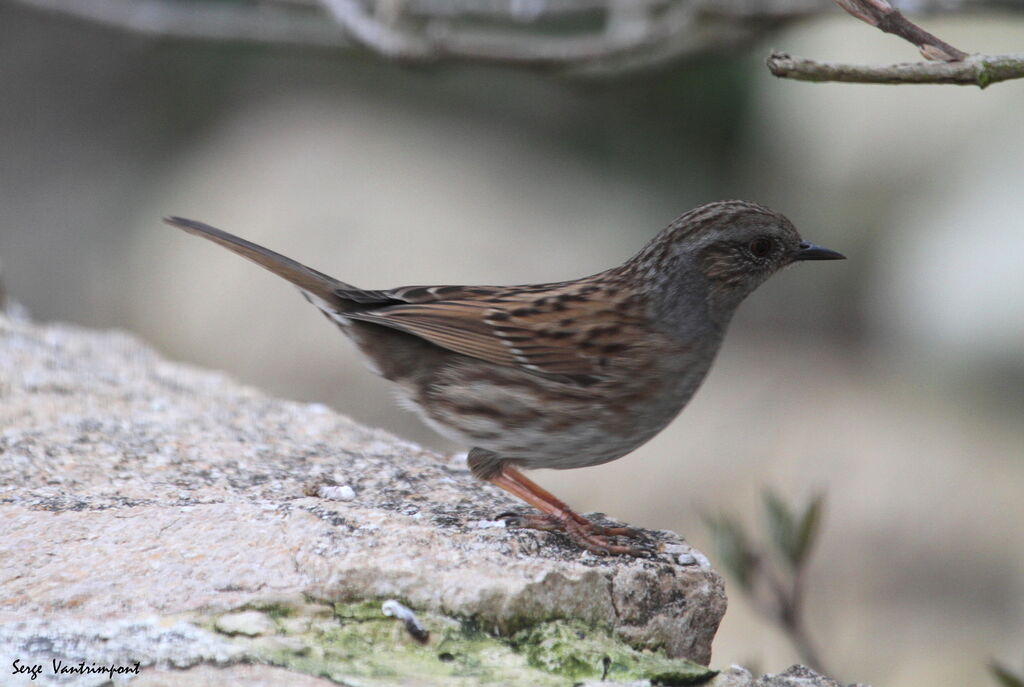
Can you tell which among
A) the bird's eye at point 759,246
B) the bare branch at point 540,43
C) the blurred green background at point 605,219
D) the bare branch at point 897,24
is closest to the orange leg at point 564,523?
the bird's eye at point 759,246

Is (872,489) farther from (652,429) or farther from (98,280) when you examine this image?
(98,280)

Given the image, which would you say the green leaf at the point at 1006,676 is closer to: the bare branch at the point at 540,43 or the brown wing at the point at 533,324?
the brown wing at the point at 533,324

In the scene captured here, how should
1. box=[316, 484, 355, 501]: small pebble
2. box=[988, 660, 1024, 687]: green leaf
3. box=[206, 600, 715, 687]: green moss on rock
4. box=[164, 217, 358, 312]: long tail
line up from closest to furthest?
box=[206, 600, 715, 687]: green moss on rock
box=[988, 660, 1024, 687]: green leaf
box=[316, 484, 355, 501]: small pebble
box=[164, 217, 358, 312]: long tail

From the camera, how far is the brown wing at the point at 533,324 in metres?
3.94

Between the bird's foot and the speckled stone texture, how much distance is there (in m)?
0.07

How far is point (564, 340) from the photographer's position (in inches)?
157

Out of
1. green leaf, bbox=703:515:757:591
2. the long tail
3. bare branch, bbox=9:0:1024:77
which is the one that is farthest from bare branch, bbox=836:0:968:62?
the long tail

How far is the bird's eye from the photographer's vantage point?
4.15 m

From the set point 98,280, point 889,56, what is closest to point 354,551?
point 889,56

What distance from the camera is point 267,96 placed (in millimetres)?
11148

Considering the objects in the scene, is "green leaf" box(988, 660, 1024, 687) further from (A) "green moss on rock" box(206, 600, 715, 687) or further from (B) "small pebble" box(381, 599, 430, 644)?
(B) "small pebble" box(381, 599, 430, 644)

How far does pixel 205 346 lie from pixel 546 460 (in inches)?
261

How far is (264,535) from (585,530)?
0.94m

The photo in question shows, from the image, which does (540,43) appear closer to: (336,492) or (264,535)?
(336,492)
